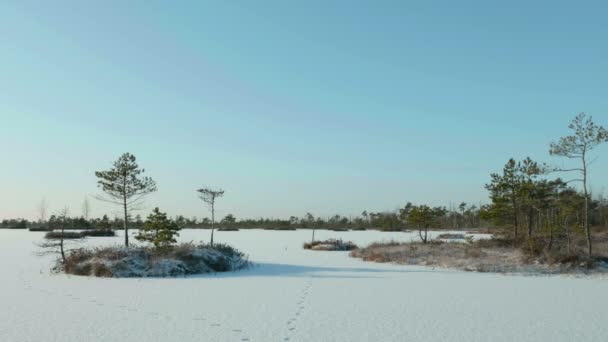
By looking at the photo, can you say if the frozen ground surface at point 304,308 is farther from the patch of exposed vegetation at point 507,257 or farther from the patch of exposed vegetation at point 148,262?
the patch of exposed vegetation at point 507,257

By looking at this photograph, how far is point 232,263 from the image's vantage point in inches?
739

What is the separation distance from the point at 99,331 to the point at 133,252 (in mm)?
10080

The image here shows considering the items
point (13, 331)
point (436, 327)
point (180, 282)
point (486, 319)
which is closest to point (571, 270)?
point (486, 319)

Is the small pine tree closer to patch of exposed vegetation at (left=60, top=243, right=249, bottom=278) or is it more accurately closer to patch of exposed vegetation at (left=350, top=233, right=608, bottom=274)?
patch of exposed vegetation at (left=60, top=243, right=249, bottom=278)

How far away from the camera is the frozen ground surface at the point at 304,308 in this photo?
7.64 meters

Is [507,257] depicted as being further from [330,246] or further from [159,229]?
[159,229]

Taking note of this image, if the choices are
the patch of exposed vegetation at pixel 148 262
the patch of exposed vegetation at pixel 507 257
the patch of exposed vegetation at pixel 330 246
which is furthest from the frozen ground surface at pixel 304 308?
the patch of exposed vegetation at pixel 330 246

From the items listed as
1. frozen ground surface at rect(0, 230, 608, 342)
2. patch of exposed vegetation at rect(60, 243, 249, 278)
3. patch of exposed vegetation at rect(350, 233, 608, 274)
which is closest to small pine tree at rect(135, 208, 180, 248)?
patch of exposed vegetation at rect(60, 243, 249, 278)

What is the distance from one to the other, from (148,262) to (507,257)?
1607 centimetres

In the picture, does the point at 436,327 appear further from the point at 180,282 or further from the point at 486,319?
the point at 180,282

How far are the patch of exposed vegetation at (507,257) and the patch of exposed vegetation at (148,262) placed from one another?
8569mm

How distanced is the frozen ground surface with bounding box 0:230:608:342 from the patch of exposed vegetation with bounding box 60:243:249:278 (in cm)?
109

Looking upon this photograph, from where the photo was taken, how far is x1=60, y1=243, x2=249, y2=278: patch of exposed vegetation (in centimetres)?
1602

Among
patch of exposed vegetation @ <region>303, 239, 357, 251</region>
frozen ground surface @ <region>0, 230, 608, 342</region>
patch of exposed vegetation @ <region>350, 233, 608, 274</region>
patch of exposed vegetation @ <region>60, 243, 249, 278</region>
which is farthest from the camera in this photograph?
patch of exposed vegetation @ <region>303, 239, 357, 251</region>
